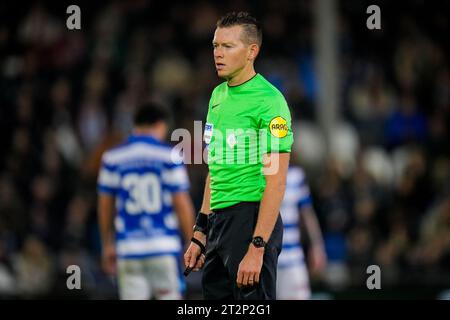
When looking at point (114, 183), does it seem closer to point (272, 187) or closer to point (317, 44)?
point (272, 187)

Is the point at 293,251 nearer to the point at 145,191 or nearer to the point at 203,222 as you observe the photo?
the point at 145,191

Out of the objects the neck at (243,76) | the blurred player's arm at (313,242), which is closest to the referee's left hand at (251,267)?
the neck at (243,76)

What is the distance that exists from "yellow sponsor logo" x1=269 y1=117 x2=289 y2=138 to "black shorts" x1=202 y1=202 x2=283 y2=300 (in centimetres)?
39

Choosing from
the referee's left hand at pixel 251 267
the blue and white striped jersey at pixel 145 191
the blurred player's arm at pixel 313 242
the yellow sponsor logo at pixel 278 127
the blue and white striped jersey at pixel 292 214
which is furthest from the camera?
the blurred player's arm at pixel 313 242

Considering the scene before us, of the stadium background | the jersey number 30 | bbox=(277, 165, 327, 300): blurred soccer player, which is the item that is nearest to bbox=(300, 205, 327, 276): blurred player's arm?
Result: bbox=(277, 165, 327, 300): blurred soccer player

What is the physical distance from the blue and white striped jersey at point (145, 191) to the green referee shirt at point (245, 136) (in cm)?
289

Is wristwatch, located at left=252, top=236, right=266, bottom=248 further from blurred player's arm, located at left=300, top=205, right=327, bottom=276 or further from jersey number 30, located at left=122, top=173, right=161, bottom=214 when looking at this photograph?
blurred player's arm, located at left=300, top=205, right=327, bottom=276

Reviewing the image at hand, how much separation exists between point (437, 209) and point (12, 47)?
568 centimetres

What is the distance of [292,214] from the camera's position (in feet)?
33.2

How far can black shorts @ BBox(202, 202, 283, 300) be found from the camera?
17.6 ft

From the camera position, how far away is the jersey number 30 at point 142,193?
8.40 metres

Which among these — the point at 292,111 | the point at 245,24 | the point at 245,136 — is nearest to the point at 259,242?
the point at 245,136

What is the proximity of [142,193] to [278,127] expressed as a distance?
323 cm

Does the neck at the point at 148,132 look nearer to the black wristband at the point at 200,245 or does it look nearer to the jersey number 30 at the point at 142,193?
the jersey number 30 at the point at 142,193
